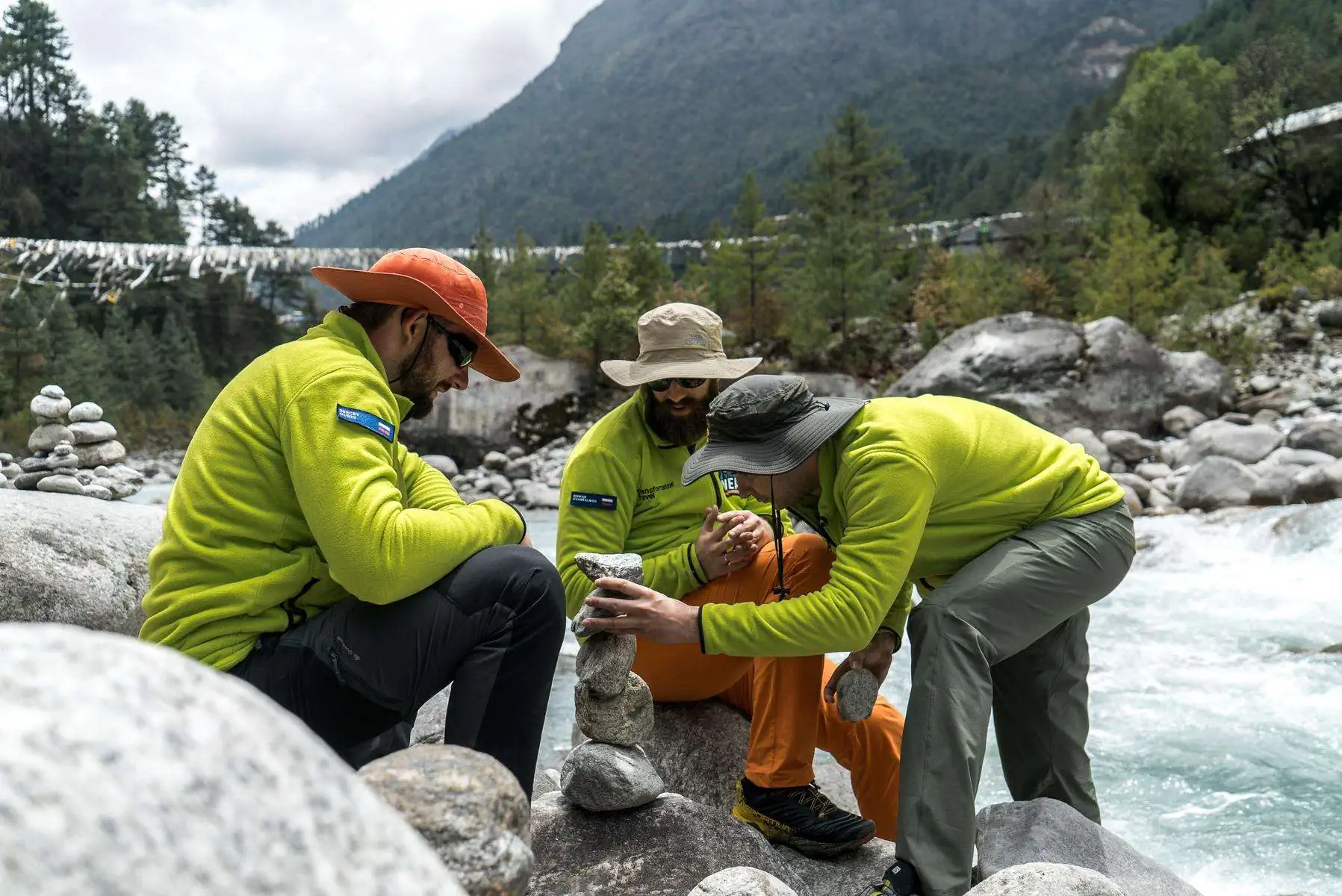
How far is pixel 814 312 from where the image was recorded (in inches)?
974

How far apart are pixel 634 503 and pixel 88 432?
200 inches

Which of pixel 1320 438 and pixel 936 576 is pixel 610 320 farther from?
pixel 936 576

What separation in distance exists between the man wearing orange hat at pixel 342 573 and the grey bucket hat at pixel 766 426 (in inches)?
24.5

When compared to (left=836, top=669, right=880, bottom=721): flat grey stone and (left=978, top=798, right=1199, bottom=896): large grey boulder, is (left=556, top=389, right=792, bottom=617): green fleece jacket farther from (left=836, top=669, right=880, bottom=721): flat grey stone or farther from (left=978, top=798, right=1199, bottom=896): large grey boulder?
(left=978, top=798, right=1199, bottom=896): large grey boulder

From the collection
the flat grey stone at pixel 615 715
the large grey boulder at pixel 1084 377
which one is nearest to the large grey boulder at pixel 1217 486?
the large grey boulder at pixel 1084 377

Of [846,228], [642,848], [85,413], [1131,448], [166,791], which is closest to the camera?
[166,791]

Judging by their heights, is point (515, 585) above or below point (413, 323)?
below

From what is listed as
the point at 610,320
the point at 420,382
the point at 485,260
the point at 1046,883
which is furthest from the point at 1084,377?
the point at 485,260

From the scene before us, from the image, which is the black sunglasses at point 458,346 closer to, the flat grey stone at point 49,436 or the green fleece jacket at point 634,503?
the green fleece jacket at point 634,503

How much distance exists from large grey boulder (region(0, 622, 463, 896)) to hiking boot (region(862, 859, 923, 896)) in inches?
65.1

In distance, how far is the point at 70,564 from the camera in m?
4.48

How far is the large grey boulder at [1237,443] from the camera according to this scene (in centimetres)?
1238

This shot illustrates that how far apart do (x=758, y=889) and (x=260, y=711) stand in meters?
1.41

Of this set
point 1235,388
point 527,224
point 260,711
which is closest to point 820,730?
point 260,711
